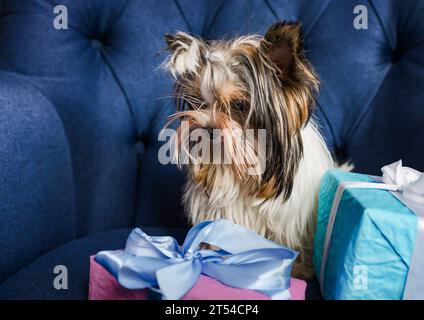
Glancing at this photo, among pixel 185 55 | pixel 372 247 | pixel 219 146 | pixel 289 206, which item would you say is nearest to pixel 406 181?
pixel 372 247

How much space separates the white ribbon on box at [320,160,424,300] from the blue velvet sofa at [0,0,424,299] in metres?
0.37

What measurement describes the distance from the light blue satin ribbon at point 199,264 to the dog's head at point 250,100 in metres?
0.22

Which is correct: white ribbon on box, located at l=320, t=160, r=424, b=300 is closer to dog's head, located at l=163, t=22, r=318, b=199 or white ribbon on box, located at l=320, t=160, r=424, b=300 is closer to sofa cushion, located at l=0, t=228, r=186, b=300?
dog's head, located at l=163, t=22, r=318, b=199

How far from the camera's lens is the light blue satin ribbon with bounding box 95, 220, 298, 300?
79 cm

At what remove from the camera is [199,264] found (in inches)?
33.2

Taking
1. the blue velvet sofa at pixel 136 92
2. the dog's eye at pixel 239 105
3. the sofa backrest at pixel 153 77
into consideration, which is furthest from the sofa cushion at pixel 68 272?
the dog's eye at pixel 239 105

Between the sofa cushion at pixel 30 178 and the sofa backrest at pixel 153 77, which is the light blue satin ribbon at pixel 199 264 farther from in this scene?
the sofa backrest at pixel 153 77

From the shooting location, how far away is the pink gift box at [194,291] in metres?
0.78

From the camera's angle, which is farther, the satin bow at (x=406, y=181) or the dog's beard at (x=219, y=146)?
the dog's beard at (x=219, y=146)

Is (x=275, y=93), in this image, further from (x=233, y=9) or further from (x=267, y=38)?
(x=233, y=9)

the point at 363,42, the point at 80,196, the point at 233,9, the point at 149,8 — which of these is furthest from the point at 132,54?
the point at 363,42

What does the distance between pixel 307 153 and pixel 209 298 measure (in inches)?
20.7

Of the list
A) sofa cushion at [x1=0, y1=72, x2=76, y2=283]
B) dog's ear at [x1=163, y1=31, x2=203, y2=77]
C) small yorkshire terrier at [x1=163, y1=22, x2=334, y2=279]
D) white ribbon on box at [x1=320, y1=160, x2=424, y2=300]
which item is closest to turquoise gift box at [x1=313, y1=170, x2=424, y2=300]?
white ribbon on box at [x1=320, y1=160, x2=424, y2=300]

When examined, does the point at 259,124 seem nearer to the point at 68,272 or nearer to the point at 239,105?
the point at 239,105
